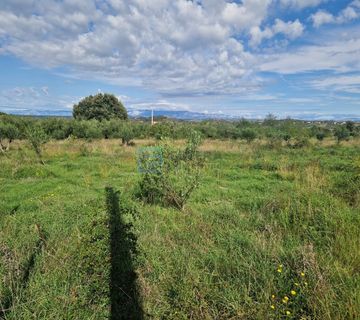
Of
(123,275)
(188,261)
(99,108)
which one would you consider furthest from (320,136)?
(123,275)

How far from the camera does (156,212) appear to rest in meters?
6.20

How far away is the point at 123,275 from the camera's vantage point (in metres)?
3.54

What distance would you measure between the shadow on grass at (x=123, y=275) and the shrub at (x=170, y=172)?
1.91 metres

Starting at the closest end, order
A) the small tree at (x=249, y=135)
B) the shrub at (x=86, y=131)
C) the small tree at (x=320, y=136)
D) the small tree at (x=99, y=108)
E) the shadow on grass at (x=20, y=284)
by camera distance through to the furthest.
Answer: the shadow on grass at (x=20, y=284)
the shrub at (x=86, y=131)
the small tree at (x=249, y=135)
the small tree at (x=320, y=136)
the small tree at (x=99, y=108)

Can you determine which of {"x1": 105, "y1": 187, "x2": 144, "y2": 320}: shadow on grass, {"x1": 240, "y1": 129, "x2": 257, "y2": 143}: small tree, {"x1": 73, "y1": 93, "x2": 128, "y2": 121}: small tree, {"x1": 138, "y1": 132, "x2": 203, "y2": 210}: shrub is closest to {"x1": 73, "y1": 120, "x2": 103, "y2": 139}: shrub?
{"x1": 73, "y1": 93, "x2": 128, "y2": 121}: small tree

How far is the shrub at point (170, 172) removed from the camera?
271 inches

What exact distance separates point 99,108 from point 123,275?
4619cm

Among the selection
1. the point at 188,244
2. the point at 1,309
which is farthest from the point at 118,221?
the point at 1,309

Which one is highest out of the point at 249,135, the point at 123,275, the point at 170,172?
the point at 170,172

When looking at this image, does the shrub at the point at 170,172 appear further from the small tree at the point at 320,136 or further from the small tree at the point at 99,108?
the small tree at the point at 99,108

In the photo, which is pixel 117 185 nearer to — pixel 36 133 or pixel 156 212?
pixel 156 212

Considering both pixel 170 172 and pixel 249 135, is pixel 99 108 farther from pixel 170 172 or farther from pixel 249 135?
pixel 170 172

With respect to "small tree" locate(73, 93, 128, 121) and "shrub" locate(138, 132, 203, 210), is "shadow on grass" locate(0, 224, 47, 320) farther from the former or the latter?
"small tree" locate(73, 93, 128, 121)

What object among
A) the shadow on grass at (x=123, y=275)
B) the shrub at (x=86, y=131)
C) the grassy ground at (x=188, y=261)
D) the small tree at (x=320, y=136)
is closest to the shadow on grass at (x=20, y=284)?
the grassy ground at (x=188, y=261)
